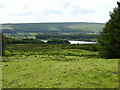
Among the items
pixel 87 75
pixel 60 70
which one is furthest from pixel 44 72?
pixel 87 75

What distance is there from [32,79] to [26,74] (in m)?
2.75

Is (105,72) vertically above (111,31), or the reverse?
(111,31)

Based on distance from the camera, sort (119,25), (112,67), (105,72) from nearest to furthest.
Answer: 1. (105,72)
2. (112,67)
3. (119,25)

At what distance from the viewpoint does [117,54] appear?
4556 centimetres

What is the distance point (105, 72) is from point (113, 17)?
26.2 meters

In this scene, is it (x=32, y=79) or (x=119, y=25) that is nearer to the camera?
(x=32, y=79)

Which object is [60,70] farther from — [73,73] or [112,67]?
[112,67]

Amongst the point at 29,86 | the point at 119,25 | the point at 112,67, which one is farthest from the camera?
the point at 119,25

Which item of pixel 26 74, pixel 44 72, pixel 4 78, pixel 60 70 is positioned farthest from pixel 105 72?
pixel 4 78

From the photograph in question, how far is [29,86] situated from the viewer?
22.5 metres

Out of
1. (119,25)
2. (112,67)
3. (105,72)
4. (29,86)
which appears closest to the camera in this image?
(29,86)

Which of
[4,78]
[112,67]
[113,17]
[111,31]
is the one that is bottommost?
[4,78]

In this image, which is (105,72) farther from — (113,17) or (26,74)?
(113,17)

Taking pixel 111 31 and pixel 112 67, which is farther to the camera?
pixel 111 31
